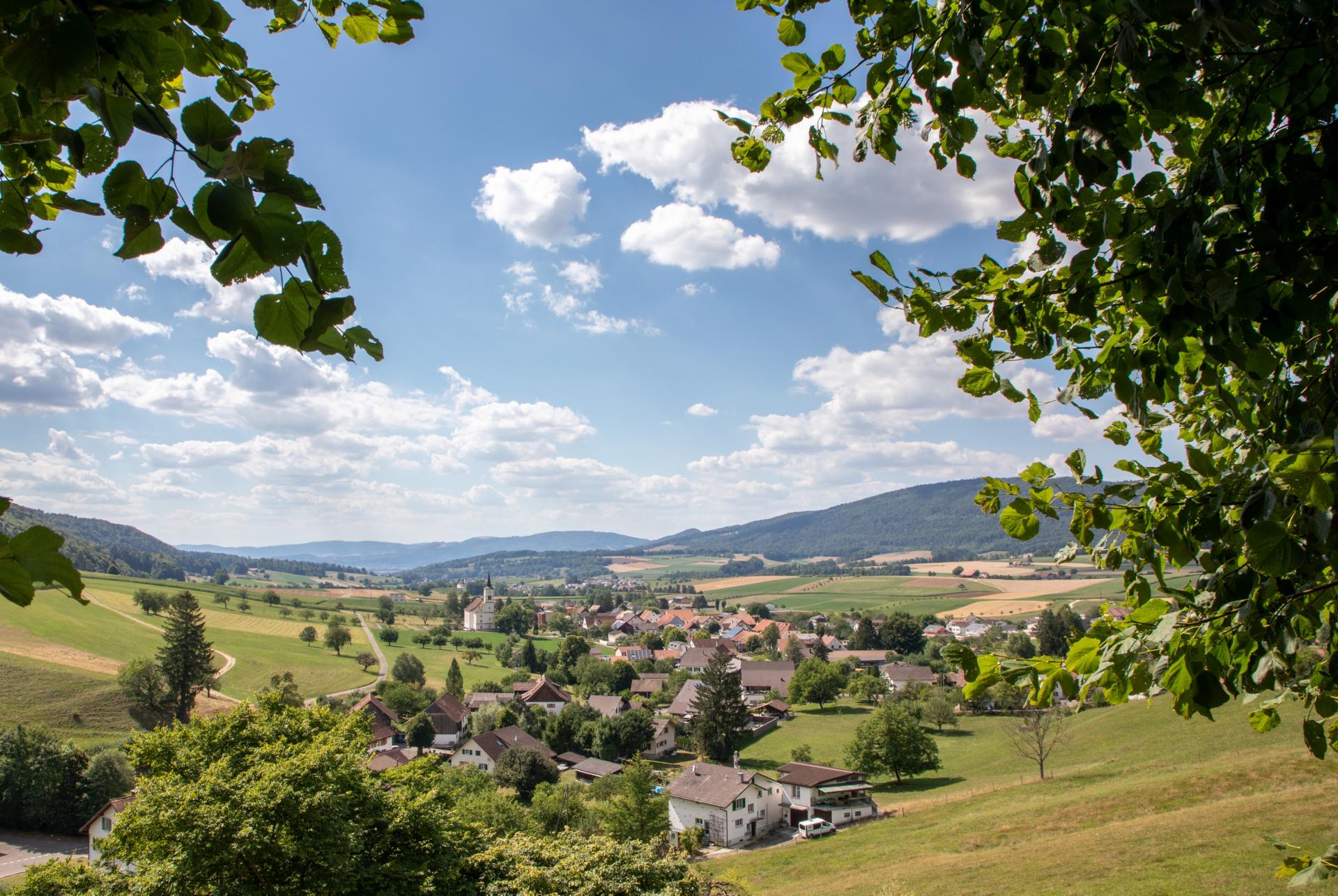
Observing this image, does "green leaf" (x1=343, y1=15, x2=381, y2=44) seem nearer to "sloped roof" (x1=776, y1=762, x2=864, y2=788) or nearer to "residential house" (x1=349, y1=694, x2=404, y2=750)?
"sloped roof" (x1=776, y1=762, x2=864, y2=788)

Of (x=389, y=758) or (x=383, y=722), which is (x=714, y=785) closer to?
(x=389, y=758)

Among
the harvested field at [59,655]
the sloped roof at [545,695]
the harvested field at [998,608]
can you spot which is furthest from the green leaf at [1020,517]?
the harvested field at [998,608]

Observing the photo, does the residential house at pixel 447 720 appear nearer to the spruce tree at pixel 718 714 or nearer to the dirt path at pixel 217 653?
the dirt path at pixel 217 653

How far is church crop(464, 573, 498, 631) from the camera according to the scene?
413 ft

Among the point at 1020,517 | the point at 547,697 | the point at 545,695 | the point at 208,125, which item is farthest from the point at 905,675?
the point at 208,125

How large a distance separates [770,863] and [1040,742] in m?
16.9

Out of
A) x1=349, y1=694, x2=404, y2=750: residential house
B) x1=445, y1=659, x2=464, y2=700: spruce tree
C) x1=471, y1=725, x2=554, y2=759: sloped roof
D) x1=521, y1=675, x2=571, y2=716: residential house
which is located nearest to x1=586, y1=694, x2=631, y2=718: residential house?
x1=521, y1=675, x2=571, y2=716: residential house

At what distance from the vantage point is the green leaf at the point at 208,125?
1.05m

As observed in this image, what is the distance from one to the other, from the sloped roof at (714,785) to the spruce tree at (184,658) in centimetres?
4131

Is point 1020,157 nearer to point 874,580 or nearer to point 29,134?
point 29,134

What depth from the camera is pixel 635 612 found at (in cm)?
14775

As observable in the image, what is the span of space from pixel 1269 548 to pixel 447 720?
69275 millimetres

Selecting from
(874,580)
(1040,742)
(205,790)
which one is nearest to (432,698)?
(1040,742)

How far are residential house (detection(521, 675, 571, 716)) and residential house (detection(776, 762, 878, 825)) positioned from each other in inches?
1222
